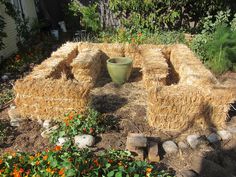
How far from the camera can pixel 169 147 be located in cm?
481

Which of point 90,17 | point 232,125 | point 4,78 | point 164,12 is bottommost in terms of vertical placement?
point 232,125

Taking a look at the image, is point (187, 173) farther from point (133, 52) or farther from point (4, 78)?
point (4, 78)

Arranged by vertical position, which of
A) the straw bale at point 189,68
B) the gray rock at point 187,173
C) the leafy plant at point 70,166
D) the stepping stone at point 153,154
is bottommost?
the gray rock at point 187,173

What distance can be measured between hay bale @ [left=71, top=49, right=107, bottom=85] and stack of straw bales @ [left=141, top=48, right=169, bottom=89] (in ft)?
4.39

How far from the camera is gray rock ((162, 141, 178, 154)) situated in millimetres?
4781

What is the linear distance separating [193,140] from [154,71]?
7.19ft

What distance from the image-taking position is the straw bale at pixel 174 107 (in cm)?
517

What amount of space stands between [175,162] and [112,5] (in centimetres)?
847

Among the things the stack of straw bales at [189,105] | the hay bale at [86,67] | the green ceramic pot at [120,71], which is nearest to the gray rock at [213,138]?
the stack of straw bales at [189,105]

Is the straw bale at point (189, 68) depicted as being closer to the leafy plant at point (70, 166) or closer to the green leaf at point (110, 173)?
the leafy plant at point (70, 166)

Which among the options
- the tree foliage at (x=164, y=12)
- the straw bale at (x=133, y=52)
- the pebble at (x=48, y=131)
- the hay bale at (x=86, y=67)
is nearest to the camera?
the pebble at (x=48, y=131)

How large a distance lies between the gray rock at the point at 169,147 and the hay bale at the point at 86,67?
10.2ft

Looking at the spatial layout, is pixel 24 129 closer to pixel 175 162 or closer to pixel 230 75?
pixel 175 162

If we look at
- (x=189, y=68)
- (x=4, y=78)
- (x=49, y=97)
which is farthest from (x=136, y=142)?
(x=4, y=78)
